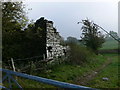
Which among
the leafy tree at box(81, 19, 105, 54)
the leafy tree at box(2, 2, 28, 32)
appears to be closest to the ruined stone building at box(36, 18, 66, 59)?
the leafy tree at box(2, 2, 28, 32)

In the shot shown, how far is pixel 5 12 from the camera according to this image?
11641mm

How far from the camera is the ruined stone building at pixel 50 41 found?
13953 millimetres

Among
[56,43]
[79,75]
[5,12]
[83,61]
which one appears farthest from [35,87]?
[83,61]

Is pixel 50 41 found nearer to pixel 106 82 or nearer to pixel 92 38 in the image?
pixel 106 82

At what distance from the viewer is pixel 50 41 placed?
14.7 m

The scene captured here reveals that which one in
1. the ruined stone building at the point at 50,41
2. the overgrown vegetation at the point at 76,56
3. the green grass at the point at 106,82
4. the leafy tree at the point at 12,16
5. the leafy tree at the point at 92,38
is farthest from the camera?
the leafy tree at the point at 92,38

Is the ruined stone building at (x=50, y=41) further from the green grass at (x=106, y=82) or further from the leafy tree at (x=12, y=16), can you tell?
the green grass at (x=106, y=82)

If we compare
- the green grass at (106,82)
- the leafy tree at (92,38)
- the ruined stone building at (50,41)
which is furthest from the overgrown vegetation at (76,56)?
the leafy tree at (92,38)

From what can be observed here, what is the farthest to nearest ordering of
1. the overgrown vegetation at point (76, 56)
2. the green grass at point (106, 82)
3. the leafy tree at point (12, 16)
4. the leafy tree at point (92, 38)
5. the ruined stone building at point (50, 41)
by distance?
the leafy tree at point (92, 38), the overgrown vegetation at point (76, 56), the ruined stone building at point (50, 41), the leafy tree at point (12, 16), the green grass at point (106, 82)

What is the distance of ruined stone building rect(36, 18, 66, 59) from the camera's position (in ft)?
45.8

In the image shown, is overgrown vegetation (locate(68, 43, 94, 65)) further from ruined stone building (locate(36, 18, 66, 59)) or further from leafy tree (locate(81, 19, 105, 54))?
leafy tree (locate(81, 19, 105, 54))

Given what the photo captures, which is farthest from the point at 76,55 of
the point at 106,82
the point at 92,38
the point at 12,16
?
the point at 92,38

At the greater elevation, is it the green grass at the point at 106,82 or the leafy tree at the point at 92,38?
the leafy tree at the point at 92,38

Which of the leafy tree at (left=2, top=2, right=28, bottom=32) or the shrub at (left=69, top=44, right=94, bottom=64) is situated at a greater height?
the leafy tree at (left=2, top=2, right=28, bottom=32)
